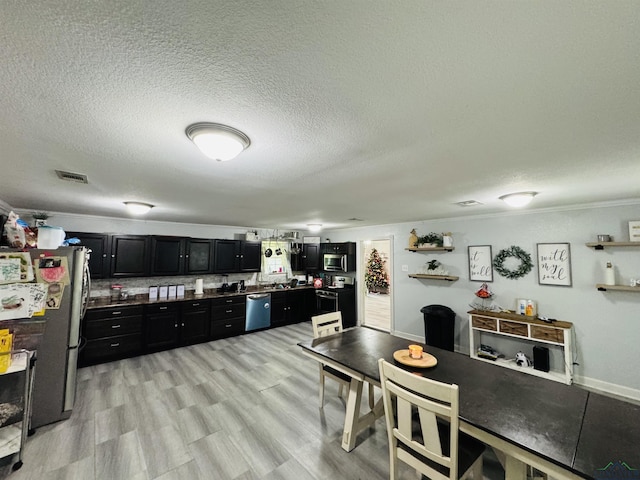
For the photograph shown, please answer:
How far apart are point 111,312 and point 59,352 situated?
5.20 ft

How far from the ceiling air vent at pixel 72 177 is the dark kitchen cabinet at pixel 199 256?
285 cm

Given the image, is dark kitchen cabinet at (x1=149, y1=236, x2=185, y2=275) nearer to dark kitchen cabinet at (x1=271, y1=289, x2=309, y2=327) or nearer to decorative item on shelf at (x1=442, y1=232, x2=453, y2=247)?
dark kitchen cabinet at (x1=271, y1=289, x2=309, y2=327)

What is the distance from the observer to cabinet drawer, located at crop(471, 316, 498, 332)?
3.79 meters

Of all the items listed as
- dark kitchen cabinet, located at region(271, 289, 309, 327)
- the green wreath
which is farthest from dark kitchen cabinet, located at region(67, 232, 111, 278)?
the green wreath

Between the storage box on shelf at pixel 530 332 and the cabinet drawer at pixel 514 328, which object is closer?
the storage box on shelf at pixel 530 332

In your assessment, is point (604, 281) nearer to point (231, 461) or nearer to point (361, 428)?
point (361, 428)

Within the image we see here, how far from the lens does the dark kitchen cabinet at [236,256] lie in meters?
5.59

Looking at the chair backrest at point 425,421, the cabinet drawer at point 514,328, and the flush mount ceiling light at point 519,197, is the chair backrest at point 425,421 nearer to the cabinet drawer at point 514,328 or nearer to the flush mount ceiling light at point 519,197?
the flush mount ceiling light at point 519,197

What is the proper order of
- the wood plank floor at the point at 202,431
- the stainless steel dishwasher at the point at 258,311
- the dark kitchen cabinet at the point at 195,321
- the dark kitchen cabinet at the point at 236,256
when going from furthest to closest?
the dark kitchen cabinet at the point at 236,256
the stainless steel dishwasher at the point at 258,311
the dark kitchen cabinet at the point at 195,321
the wood plank floor at the point at 202,431

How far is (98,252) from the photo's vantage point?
4.30 m

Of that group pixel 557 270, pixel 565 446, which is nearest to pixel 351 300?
pixel 557 270

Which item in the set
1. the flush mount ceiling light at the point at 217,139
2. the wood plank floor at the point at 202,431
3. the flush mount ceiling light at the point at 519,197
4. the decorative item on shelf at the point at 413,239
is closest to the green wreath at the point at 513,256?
the decorative item on shelf at the point at 413,239

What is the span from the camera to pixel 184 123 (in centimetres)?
139

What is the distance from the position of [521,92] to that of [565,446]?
170cm
